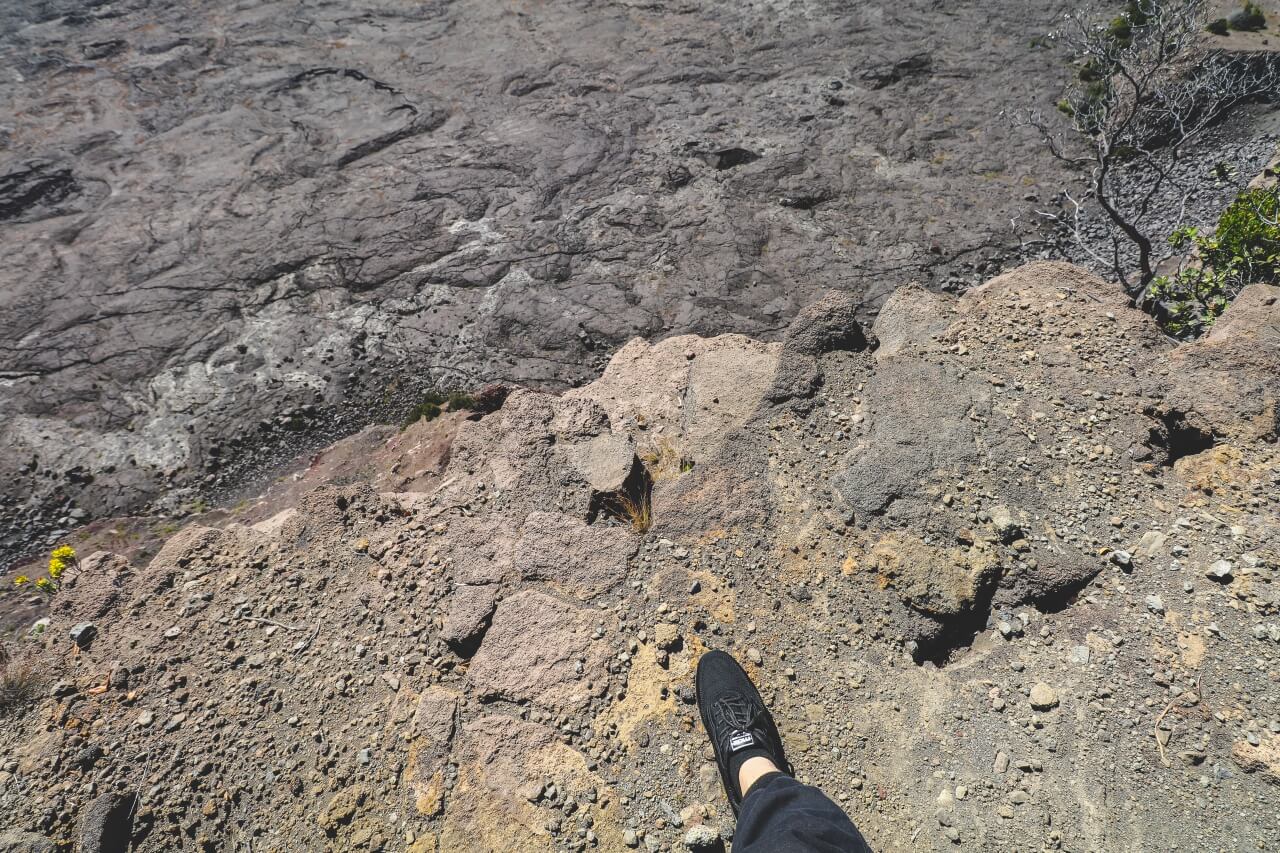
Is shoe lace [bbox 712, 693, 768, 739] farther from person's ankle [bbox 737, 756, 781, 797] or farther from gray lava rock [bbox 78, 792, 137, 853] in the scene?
gray lava rock [bbox 78, 792, 137, 853]

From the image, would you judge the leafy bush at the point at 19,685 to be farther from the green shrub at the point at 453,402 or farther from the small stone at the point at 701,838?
the small stone at the point at 701,838

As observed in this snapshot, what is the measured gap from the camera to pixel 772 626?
280 cm

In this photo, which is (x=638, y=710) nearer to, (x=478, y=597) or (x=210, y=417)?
(x=478, y=597)

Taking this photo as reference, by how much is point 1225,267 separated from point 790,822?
4029 mm

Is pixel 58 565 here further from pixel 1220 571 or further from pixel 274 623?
pixel 1220 571

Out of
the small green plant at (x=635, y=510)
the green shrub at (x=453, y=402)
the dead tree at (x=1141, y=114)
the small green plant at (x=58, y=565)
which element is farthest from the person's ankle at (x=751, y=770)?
the dead tree at (x=1141, y=114)

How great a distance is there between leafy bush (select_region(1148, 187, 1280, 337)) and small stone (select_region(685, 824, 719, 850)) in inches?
155

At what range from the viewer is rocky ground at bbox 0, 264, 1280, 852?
92.8 inches

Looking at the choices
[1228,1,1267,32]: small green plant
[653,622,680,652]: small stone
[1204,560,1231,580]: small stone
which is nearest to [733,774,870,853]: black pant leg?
[653,622,680,652]: small stone

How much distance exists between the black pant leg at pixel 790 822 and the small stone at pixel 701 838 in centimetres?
13

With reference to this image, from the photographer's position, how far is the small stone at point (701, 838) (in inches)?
92.1

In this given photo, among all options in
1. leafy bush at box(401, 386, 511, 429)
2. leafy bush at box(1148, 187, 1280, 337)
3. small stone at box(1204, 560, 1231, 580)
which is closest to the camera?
small stone at box(1204, 560, 1231, 580)

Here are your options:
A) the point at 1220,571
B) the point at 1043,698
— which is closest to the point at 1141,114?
the point at 1220,571

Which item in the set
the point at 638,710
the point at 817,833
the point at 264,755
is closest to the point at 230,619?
the point at 264,755
